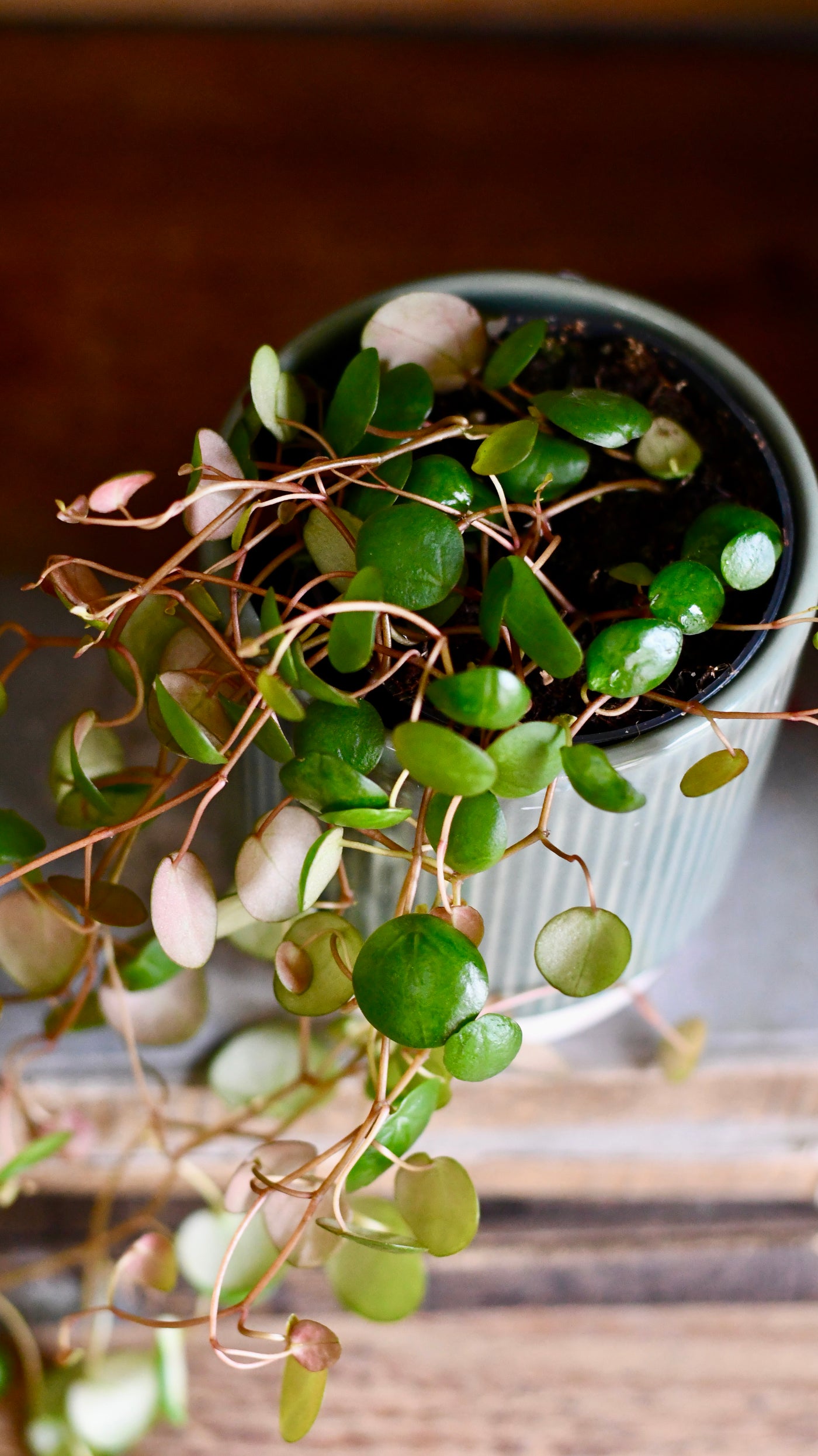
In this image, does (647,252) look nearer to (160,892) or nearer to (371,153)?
(371,153)

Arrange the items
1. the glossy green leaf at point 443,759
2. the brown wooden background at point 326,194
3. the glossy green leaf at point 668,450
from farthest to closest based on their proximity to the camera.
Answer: the brown wooden background at point 326,194
the glossy green leaf at point 668,450
the glossy green leaf at point 443,759

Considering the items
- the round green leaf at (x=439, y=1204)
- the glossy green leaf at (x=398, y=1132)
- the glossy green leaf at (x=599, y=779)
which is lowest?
the round green leaf at (x=439, y=1204)

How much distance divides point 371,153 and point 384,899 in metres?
0.63

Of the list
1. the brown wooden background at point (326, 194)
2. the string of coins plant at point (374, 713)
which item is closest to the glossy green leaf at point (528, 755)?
the string of coins plant at point (374, 713)

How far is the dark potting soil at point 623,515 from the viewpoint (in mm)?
422

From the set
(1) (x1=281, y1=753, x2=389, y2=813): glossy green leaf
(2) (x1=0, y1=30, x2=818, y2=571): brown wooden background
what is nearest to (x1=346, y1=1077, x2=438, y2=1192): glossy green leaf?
(1) (x1=281, y1=753, x2=389, y2=813): glossy green leaf

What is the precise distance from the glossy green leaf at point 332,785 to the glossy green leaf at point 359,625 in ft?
0.09

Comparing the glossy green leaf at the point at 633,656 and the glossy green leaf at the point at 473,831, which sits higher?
the glossy green leaf at the point at 633,656

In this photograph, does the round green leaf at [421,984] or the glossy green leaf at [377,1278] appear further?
the glossy green leaf at [377,1278]

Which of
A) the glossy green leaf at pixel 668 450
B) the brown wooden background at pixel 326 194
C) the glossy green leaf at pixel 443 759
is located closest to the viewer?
the glossy green leaf at pixel 443 759

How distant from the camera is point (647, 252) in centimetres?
84

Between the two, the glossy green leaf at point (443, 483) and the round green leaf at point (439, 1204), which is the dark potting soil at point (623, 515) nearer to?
the glossy green leaf at point (443, 483)

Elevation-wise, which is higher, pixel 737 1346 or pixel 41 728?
pixel 41 728

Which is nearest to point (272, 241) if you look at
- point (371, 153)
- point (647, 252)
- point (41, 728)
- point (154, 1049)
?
point (371, 153)
